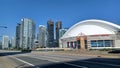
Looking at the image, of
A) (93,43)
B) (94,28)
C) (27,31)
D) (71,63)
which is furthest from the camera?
(27,31)

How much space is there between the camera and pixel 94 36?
109938mm

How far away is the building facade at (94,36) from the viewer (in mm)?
104188

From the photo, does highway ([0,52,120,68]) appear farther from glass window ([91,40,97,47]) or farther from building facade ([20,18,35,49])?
building facade ([20,18,35,49])

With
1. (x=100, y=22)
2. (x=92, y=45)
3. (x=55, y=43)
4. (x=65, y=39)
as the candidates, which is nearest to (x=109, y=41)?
(x=92, y=45)

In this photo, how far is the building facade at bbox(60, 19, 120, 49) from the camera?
104 metres

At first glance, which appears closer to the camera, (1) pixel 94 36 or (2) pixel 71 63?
(2) pixel 71 63

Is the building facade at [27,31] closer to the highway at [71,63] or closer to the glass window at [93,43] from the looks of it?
the glass window at [93,43]

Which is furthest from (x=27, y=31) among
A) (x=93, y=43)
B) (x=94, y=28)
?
(x=93, y=43)

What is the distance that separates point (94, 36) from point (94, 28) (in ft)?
38.6

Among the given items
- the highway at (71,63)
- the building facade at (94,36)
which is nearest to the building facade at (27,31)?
the building facade at (94,36)

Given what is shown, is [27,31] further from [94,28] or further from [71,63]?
[71,63]

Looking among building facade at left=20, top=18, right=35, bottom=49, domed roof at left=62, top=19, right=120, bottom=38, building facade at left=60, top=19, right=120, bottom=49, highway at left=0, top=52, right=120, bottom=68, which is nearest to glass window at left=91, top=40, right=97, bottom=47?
building facade at left=60, top=19, right=120, bottom=49

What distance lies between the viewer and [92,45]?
111m

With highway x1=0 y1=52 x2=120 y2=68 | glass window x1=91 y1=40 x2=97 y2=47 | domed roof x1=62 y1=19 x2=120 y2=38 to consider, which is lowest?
highway x1=0 y1=52 x2=120 y2=68
